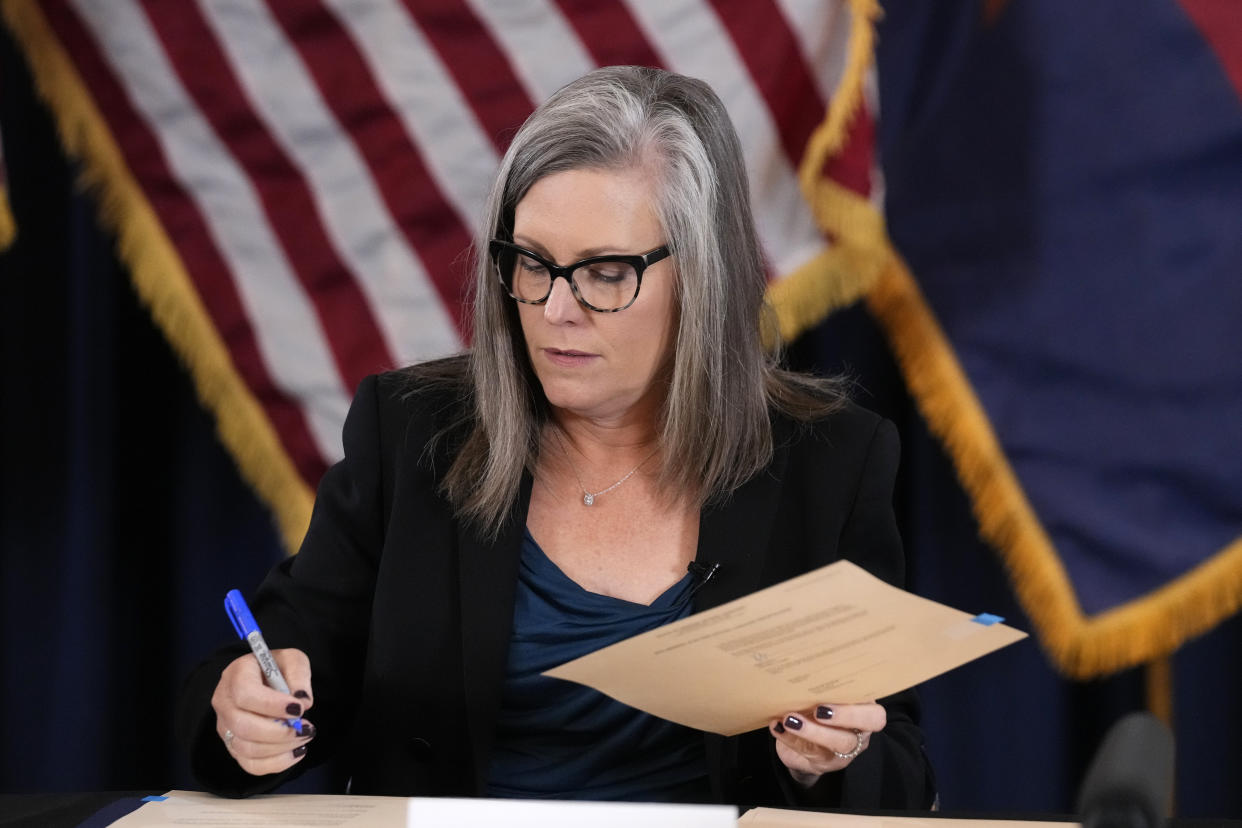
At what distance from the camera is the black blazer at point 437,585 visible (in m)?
1.41

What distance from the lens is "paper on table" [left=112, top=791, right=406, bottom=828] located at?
1089mm

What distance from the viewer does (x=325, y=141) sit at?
2291mm

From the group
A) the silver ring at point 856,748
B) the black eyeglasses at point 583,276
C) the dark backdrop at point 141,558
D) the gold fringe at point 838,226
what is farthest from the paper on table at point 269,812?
the dark backdrop at point 141,558

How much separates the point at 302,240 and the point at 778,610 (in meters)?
1.49

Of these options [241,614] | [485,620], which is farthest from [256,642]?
[485,620]

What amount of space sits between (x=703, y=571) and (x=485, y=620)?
0.23 meters

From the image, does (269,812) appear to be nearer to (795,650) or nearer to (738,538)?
(795,650)

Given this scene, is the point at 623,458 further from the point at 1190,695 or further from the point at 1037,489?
the point at 1190,695

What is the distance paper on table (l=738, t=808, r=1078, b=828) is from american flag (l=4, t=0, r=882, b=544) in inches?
51.3

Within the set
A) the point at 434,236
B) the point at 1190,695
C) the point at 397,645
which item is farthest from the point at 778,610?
the point at 1190,695

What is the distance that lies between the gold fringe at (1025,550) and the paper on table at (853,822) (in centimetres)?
109

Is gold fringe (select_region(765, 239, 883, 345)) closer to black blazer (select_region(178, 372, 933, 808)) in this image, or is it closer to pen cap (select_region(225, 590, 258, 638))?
black blazer (select_region(178, 372, 933, 808))

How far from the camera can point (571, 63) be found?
2227mm

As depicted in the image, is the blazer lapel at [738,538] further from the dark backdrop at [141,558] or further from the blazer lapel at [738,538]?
the dark backdrop at [141,558]
